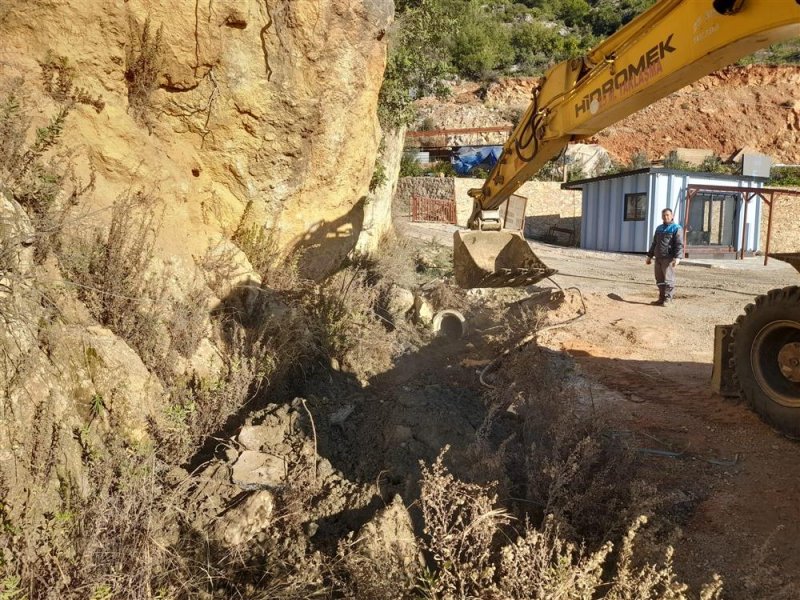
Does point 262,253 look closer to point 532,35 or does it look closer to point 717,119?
point 717,119

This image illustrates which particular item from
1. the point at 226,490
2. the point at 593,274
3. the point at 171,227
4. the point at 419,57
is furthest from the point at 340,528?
the point at 593,274

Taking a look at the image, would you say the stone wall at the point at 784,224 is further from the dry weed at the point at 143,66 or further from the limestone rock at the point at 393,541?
the limestone rock at the point at 393,541

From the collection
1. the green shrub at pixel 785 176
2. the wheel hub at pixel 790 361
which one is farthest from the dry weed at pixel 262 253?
the green shrub at pixel 785 176

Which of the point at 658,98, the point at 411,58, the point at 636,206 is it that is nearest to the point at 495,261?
the point at 658,98

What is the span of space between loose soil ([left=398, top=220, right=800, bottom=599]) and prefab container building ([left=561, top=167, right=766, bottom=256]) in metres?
9.14

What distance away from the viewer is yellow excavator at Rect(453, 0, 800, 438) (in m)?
3.12

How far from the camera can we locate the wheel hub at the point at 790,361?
4.43 meters

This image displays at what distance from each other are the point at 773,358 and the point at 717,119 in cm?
3328

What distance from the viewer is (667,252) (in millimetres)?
9156

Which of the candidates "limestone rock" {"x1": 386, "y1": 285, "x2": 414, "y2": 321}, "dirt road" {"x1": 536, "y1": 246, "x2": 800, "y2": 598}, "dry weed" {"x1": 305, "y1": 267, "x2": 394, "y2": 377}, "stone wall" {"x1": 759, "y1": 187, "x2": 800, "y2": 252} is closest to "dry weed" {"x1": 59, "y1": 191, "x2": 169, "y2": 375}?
"dry weed" {"x1": 305, "y1": 267, "x2": 394, "y2": 377}

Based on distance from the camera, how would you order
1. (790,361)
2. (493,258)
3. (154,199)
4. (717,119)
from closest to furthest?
(790,361), (154,199), (493,258), (717,119)

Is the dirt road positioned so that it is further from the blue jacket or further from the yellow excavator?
the blue jacket

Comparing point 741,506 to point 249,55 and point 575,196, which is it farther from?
point 575,196

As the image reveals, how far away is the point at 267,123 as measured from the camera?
5.61 meters
